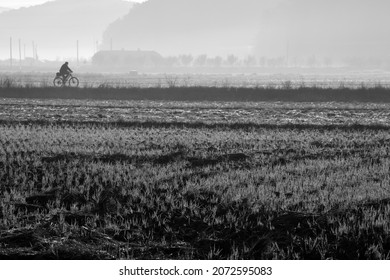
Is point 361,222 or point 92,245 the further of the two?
point 361,222

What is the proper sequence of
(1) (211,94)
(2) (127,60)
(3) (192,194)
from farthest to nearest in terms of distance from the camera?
(2) (127,60) < (1) (211,94) < (3) (192,194)

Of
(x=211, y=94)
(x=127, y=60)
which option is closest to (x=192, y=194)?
(x=211, y=94)

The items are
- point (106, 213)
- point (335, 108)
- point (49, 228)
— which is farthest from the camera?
point (335, 108)

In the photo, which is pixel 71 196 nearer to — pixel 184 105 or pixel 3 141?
pixel 3 141

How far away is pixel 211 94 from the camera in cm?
3869

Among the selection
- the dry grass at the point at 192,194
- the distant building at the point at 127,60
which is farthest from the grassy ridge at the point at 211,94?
the distant building at the point at 127,60

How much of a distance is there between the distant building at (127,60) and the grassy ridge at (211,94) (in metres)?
141

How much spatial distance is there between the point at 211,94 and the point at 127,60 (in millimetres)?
153026

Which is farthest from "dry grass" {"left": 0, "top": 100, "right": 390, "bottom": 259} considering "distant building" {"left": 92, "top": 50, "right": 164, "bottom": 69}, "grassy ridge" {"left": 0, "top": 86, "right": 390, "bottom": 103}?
"distant building" {"left": 92, "top": 50, "right": 164, "bottom": 69}

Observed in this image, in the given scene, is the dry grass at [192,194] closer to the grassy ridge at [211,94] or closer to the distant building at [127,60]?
the grassy ridge at [211,94]

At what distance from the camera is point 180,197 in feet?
35.1

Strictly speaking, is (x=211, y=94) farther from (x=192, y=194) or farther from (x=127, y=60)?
(x=127, y=60)
